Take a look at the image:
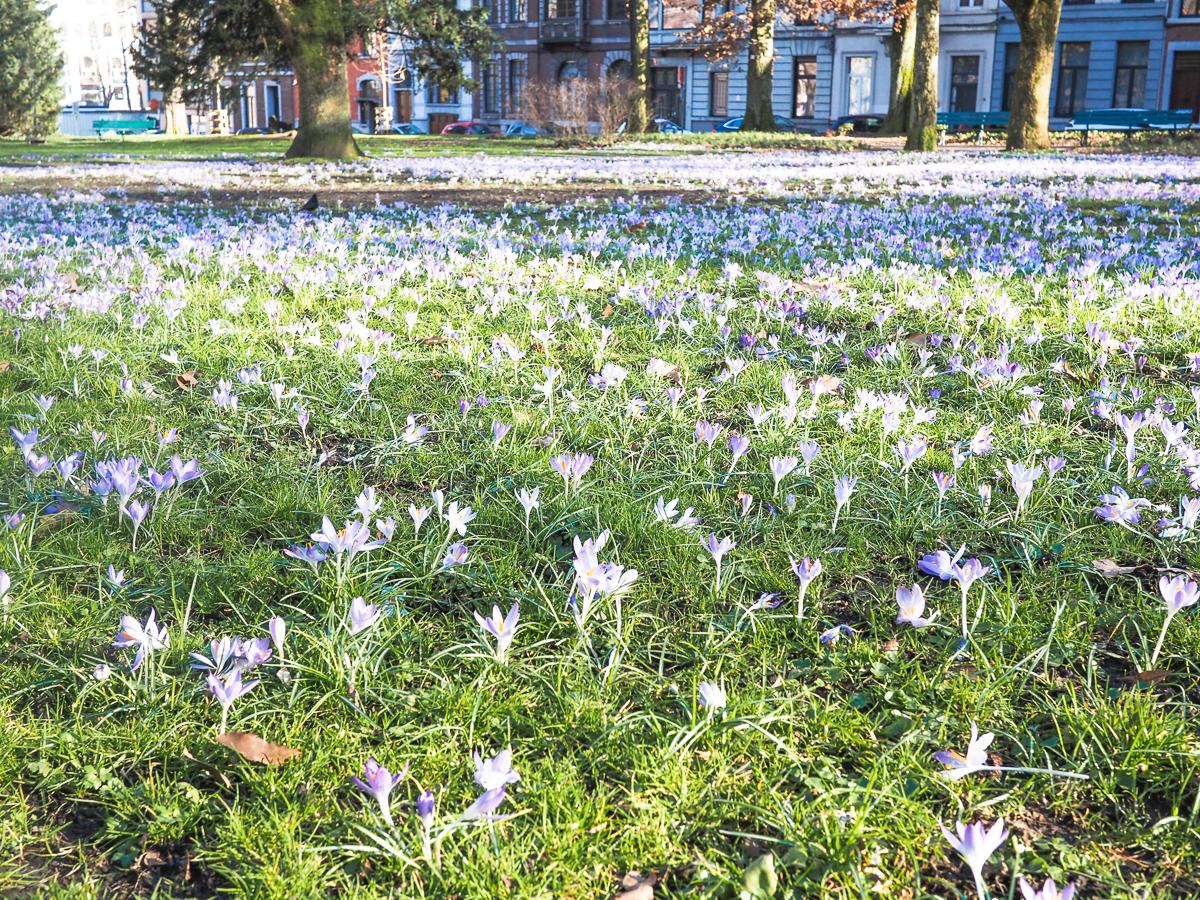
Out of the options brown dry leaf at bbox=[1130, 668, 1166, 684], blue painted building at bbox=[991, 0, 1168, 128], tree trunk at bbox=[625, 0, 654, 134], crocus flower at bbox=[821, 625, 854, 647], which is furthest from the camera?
blue painted building at bbox=[991, 0, 1168, 128]

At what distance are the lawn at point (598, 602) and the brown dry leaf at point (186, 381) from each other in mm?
39

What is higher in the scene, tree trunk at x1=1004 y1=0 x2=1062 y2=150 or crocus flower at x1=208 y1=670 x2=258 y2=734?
tree trunk at x1=1004 y1=0 x2=1062 y2=150

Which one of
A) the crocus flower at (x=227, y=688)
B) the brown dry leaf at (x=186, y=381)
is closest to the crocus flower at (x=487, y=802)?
the crocus flower at (x=227, y=688)

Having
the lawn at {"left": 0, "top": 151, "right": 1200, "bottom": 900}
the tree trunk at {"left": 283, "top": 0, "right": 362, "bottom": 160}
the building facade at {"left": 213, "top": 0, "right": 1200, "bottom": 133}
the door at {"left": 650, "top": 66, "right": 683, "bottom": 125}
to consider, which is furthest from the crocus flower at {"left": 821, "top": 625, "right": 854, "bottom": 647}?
the door at {"left": 650, "top": 66, "right": 683, "bottom": 125}

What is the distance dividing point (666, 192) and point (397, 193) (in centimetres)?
331

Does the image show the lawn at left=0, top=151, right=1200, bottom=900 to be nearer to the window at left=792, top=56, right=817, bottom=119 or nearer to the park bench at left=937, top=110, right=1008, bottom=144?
the park bench at left=937, top=110, right=1008, bottom=144

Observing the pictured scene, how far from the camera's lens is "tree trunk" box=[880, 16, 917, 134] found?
32781mm

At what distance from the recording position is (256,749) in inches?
65.4

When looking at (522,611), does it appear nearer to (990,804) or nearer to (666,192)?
(990,804)

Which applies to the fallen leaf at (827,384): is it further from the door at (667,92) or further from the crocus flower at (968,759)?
the door at (667,92)

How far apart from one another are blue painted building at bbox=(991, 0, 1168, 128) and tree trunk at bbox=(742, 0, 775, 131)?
48.0 ft

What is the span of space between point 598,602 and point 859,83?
2115 inches

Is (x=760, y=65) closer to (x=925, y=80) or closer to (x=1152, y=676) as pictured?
(x=925, y=80)

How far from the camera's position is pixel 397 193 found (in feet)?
41.1
